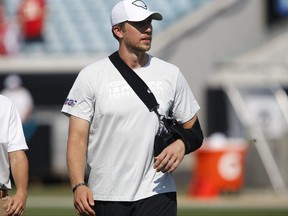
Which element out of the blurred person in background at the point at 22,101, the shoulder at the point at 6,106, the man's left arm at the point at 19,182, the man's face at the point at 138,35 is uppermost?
the man's face at the point at 138,35

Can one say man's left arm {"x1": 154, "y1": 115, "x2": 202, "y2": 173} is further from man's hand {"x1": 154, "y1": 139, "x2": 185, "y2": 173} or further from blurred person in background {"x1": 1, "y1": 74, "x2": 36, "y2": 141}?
blurred person in background {"x1": 1, "y1": 74, "x2": 36, "y2": 141}

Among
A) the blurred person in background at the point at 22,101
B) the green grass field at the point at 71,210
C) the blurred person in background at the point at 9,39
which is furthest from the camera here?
the blurred person in background at the point at 9,39

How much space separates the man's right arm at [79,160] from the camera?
274 inches

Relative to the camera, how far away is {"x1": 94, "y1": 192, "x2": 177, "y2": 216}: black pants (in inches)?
280

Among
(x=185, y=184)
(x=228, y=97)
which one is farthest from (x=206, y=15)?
(x=185, y=184)

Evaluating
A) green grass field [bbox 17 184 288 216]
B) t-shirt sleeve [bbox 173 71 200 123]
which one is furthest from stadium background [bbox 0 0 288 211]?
t-shirt sleeve [bbox 173 71 200 123]

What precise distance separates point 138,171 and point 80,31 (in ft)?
68.4

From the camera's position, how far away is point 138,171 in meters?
7.11

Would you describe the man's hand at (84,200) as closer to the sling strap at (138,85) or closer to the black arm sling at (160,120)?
the black arm sling at (160,120)

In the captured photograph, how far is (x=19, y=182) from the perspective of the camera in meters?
7.12

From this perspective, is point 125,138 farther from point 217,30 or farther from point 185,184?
point 217,30


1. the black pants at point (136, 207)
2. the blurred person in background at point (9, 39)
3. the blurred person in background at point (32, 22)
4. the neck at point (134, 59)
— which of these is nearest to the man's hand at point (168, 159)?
the black pants at point (136, 207)

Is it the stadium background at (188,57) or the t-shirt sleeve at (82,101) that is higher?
the t-shirt sleeve at (82,101)

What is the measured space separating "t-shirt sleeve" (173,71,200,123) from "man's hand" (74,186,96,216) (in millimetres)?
818
